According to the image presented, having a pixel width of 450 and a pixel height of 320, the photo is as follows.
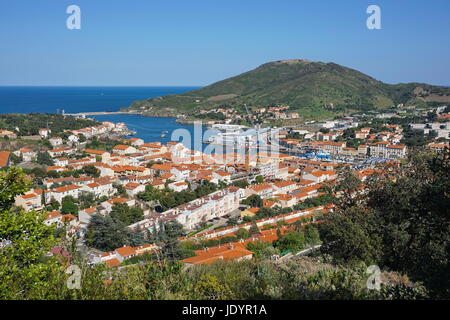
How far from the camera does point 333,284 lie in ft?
8.63

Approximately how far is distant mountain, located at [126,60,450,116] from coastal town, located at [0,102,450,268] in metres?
20.5

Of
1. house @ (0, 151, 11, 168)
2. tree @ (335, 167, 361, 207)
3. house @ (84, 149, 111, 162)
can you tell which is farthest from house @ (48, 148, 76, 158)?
tree @ (335, 167, 361, 207)

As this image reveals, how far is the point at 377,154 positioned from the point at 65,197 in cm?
1896

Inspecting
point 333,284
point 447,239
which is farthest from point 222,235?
point 333,284

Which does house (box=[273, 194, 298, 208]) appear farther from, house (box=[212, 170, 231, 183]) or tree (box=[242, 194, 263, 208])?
house (box=[212, 170, 231, 183])

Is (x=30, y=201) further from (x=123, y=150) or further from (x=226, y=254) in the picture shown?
(x=123, y=150)

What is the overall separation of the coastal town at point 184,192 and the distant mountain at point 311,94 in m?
20.5

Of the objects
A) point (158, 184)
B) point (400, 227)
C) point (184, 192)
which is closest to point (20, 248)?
point (400, 227)

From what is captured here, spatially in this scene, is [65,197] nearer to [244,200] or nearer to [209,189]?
[209,189]

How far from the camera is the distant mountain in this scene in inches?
1837

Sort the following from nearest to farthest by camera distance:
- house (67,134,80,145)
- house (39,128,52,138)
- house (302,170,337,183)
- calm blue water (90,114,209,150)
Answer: house (302,170,337,183), house (39,128,52,138), house (67,134,80,145), calm blue water (90,114,209,150)

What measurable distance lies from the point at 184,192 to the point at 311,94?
38055 millimetres

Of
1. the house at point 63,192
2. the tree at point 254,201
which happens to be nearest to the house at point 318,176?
the tree at point 254,201

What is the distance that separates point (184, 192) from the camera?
1247 cm
